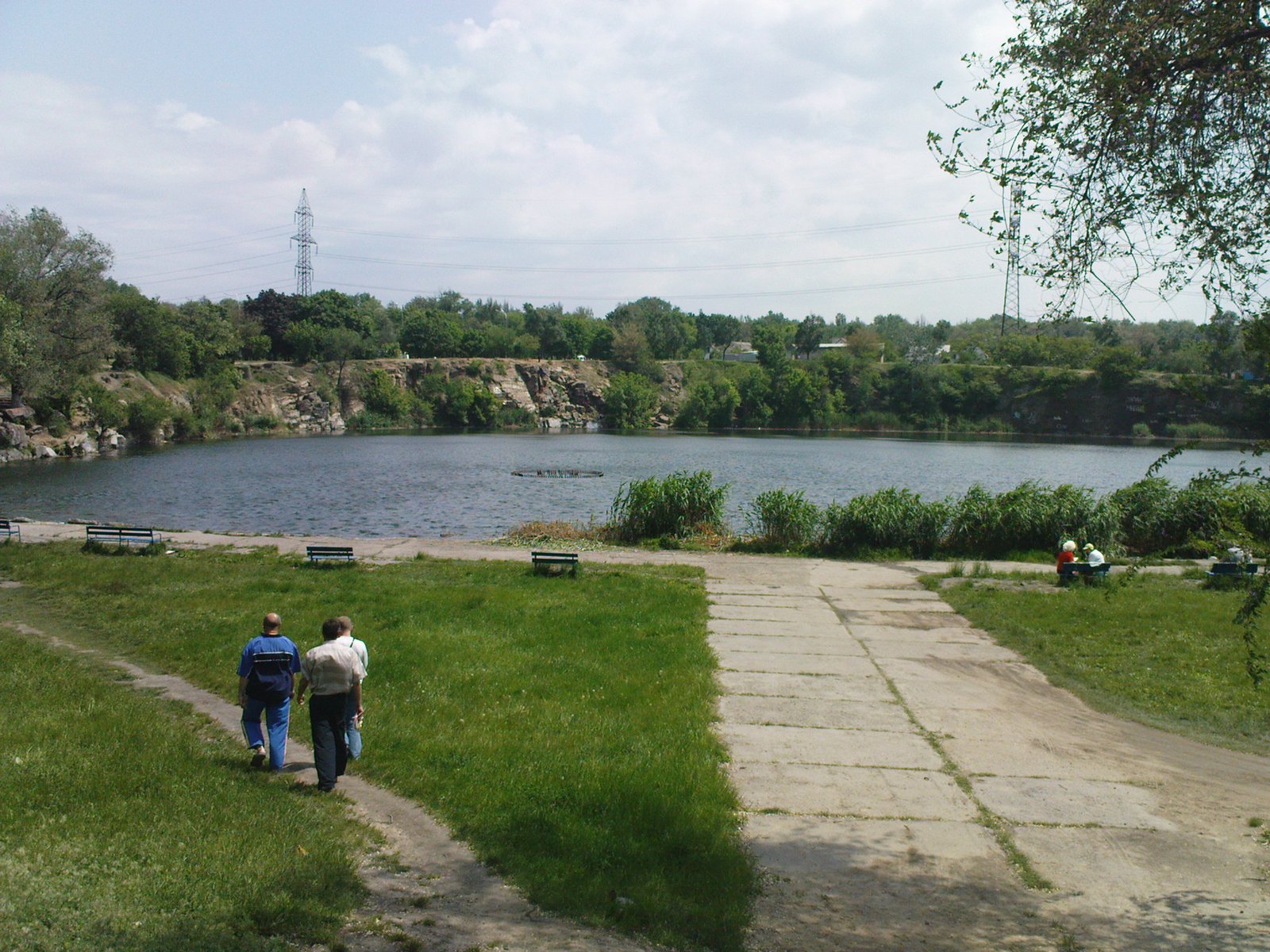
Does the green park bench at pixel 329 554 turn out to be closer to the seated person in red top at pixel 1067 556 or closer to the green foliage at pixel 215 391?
the seated person in red top at pixel 1067 556

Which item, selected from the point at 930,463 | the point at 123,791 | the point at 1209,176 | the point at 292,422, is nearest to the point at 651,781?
the point at 123,791

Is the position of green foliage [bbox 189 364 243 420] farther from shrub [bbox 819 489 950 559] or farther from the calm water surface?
shrub [bbox 819 489 950 559]

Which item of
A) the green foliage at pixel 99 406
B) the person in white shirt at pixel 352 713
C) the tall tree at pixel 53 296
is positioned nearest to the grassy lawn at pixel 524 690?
the person in white shirt at pixel 352 713

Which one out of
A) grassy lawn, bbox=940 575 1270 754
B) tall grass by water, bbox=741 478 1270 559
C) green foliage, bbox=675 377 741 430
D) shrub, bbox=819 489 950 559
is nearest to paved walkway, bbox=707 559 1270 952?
grassy lawn, bbox=940 575 1270 754

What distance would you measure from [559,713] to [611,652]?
2.78m

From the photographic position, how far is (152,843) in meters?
6.49

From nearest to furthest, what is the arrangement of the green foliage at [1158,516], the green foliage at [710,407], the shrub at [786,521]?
the green foliage at [1158,516] < the shrub at [786,521] < the green foliage at [710,407]

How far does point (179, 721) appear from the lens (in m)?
9.82

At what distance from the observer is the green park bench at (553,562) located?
1977cm

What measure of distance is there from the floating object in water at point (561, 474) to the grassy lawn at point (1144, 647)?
34.2 metres

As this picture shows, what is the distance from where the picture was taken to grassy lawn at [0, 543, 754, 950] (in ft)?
23.0

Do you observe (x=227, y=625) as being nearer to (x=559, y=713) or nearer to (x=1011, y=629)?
(x=559, y=713)

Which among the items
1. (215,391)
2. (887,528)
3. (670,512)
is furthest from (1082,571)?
(215,391)

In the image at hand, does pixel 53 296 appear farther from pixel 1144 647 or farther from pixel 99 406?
pixel 1144 647
